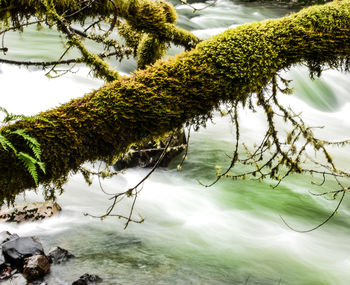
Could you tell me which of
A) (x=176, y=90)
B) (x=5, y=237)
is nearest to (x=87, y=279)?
(x=5, y=237)

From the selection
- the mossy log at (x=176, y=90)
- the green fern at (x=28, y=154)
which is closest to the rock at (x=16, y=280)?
the mossy log at (x=176, y=90)

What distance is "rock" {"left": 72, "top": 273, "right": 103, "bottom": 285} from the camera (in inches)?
166

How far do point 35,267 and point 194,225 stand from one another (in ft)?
10.1

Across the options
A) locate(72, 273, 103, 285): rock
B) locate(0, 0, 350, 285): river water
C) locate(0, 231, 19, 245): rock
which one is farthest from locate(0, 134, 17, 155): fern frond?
locate(0, 231, 19, 245): rock

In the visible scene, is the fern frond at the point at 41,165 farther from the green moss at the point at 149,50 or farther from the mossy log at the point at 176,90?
the green moss at the point at 149,50

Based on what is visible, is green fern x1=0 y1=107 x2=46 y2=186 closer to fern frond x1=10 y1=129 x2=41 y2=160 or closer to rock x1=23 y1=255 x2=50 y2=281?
fern frond x1=10 y1=129 x2=41 y2=160

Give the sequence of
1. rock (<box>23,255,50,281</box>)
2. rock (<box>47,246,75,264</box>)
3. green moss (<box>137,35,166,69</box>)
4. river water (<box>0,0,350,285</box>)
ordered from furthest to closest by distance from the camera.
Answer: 1. river water (<box>0,0,350,285</box>)
2. rock (<box>47,246,75,264</box>)
3. rock (<box>23,255,50,281</box>)
4. green moss (<box>137,35,166,69</box>)

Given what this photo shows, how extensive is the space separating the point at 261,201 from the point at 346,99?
7.50 meters

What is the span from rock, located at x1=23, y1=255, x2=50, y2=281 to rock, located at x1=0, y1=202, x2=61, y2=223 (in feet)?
5.44

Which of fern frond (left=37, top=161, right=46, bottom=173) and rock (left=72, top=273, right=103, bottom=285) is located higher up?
fern frond (left=37, top=161, right=46, bottom=173)

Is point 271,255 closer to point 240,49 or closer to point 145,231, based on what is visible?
point 145,231

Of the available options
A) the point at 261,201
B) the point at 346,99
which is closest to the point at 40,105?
the point at 261,201

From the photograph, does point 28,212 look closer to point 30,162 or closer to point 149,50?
point 149,50

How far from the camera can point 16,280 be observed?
167 inches
